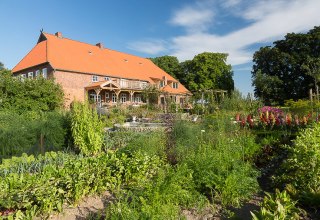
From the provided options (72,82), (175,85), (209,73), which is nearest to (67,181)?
(72,82)

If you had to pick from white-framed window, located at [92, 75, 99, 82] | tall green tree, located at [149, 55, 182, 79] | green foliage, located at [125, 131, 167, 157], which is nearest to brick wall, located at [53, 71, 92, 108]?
white-framed window, located at [92, 75, 99, 82]

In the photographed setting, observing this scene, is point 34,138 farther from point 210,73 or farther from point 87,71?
point 210,73

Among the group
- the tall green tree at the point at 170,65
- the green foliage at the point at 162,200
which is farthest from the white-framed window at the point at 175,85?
the green foliage at the point at 162,200

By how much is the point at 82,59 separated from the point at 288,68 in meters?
29.5

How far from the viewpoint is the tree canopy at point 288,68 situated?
37.9 meters

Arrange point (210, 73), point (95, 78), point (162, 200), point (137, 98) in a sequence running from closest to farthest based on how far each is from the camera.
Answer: point (162, 200) < point (95, 78) < point (137, 98) < point (210, 73)

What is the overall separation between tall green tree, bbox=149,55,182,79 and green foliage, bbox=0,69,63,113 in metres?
27.7

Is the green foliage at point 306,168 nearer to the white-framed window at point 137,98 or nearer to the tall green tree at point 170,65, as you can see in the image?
the white-framed window at point 137,98

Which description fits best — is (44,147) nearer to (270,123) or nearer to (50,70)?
(270,123)

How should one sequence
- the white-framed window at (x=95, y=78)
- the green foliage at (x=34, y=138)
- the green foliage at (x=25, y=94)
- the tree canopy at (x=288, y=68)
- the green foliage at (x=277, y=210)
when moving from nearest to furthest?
the green foliage at (x=277, y=210) < the green foliage at (x=34, y=138) < the green foliage at (x=25, y=94) < the white-framed window at (x=95, y=78) < the tree canopy at (x=288, y=68)

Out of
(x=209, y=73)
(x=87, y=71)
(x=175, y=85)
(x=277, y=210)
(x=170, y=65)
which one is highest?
(x=170, y=65)

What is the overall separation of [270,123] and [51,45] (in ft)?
80.4

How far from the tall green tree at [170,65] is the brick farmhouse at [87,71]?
9585 mm

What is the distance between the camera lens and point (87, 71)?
27703 mm
